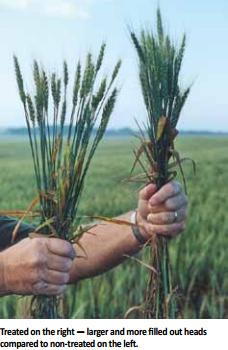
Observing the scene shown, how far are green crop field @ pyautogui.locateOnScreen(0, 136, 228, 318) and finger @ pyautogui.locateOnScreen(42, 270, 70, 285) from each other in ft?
0.77

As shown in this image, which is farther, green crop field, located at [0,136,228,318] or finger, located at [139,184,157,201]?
green crop field, located at [0,136,228,318]

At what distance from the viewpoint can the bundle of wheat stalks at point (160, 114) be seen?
1211mm

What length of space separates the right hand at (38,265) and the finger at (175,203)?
0.57ft

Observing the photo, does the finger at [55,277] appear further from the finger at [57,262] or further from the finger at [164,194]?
the finger at [164,194]

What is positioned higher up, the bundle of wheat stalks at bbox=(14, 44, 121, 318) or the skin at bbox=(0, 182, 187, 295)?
the bundle of wheat stalks at bbox=(14, 44, 121, 318)

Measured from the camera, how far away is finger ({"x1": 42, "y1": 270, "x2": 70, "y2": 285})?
48.3 inches

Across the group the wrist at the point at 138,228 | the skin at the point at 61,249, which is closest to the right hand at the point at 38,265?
the skin at the point at 61,249

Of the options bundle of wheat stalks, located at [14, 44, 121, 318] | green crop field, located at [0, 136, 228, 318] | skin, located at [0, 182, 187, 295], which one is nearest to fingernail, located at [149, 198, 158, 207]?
skin, located at [0, 182, 187, 295]

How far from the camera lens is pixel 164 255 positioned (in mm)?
1253

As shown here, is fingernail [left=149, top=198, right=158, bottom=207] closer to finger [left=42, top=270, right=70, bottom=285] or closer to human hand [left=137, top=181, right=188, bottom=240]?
human hand [left=137, top=181, right=188, bottom=240]
